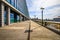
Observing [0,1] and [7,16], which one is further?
[7,16]

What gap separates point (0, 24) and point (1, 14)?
6.46 feet

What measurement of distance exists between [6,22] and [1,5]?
21.6ft

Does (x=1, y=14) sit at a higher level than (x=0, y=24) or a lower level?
higher

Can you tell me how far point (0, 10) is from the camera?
18.7 metres

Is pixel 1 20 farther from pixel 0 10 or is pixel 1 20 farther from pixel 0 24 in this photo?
pixel 0 10

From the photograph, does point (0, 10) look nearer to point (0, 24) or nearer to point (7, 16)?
point (0, 24)

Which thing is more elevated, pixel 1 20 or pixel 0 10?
pixel 0 10

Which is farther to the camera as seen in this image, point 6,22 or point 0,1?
point 6,22

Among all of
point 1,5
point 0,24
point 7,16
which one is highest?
point 1,5

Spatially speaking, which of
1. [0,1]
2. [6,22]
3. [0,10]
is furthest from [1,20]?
[6,22]

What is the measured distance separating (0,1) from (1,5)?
770 millimetres

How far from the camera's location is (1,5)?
1866 centimetres

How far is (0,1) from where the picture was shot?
18.4 metres

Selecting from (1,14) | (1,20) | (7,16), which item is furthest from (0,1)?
(7,16)
